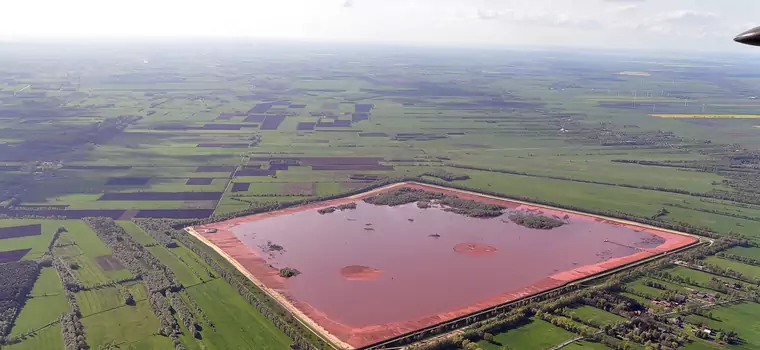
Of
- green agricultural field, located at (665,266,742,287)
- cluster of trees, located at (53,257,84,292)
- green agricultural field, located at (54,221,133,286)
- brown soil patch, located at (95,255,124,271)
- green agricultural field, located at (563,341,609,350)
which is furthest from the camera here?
brown soil patch, located at (95,255,124,271)

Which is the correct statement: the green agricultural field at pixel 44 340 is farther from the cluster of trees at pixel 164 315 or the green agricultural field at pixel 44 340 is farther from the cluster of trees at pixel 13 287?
the cluster of trees at pixel 164 315

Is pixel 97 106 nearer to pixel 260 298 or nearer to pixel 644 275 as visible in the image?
pixel 260 298

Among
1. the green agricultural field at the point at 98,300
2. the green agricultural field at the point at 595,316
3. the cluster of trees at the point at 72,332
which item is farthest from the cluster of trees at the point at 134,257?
the green agricultural field at the point at 595,316

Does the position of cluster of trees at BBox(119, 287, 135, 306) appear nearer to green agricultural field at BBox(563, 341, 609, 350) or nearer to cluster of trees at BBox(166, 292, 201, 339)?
cluster of trees at BBox(166, 292, 201, 339)

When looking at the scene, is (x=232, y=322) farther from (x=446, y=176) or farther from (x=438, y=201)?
(x=446, y=176)

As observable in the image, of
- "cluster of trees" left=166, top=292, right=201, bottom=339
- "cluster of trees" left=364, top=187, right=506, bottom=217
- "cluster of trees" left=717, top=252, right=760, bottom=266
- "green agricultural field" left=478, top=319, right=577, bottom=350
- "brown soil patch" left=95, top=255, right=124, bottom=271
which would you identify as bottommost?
"green agricultural field" left=478, top=319, right=577, bottom=350

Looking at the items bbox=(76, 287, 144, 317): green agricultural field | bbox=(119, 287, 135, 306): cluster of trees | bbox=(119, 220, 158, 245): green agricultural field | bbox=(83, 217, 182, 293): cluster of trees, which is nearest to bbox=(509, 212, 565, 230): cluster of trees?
bbox=(83, 217, 182, 293): cluster of trees

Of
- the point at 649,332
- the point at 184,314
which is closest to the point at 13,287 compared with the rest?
the point at 184,314

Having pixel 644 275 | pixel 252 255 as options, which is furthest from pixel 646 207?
pixel 252 255
